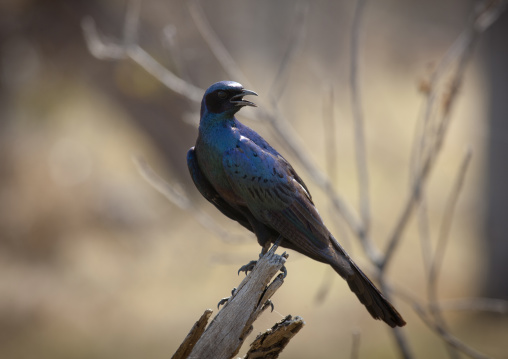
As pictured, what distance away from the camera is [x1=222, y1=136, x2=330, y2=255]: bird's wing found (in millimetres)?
2982

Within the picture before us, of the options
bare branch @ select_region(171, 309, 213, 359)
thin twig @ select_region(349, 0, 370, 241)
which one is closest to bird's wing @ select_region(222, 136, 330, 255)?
bare branch @ select_region(171, 309, 213, 359)

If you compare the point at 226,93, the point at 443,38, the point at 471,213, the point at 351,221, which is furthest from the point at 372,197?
the point at 226,93

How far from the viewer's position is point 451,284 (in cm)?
813

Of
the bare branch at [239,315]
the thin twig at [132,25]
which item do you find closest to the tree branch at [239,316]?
the bare branch at [239,315]

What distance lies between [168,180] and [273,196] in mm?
5455

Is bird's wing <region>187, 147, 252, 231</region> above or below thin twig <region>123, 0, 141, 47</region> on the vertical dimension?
below

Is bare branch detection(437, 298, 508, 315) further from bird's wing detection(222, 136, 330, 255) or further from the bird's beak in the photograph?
the bird's beak

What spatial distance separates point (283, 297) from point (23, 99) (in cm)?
438

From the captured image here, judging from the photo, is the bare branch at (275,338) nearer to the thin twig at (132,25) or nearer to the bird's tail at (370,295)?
the bird's tail at (370,295)

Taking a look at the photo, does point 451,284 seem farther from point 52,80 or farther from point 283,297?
point 52,80

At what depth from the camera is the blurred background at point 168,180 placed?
24.3ft

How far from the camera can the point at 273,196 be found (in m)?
3.01

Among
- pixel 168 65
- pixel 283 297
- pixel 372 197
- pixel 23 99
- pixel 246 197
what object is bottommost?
pixel 246 197

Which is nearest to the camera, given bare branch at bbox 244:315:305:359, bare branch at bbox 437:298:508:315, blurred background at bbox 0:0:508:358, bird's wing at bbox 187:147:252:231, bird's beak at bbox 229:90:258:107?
bare branch at bbox 244:315:305:359
